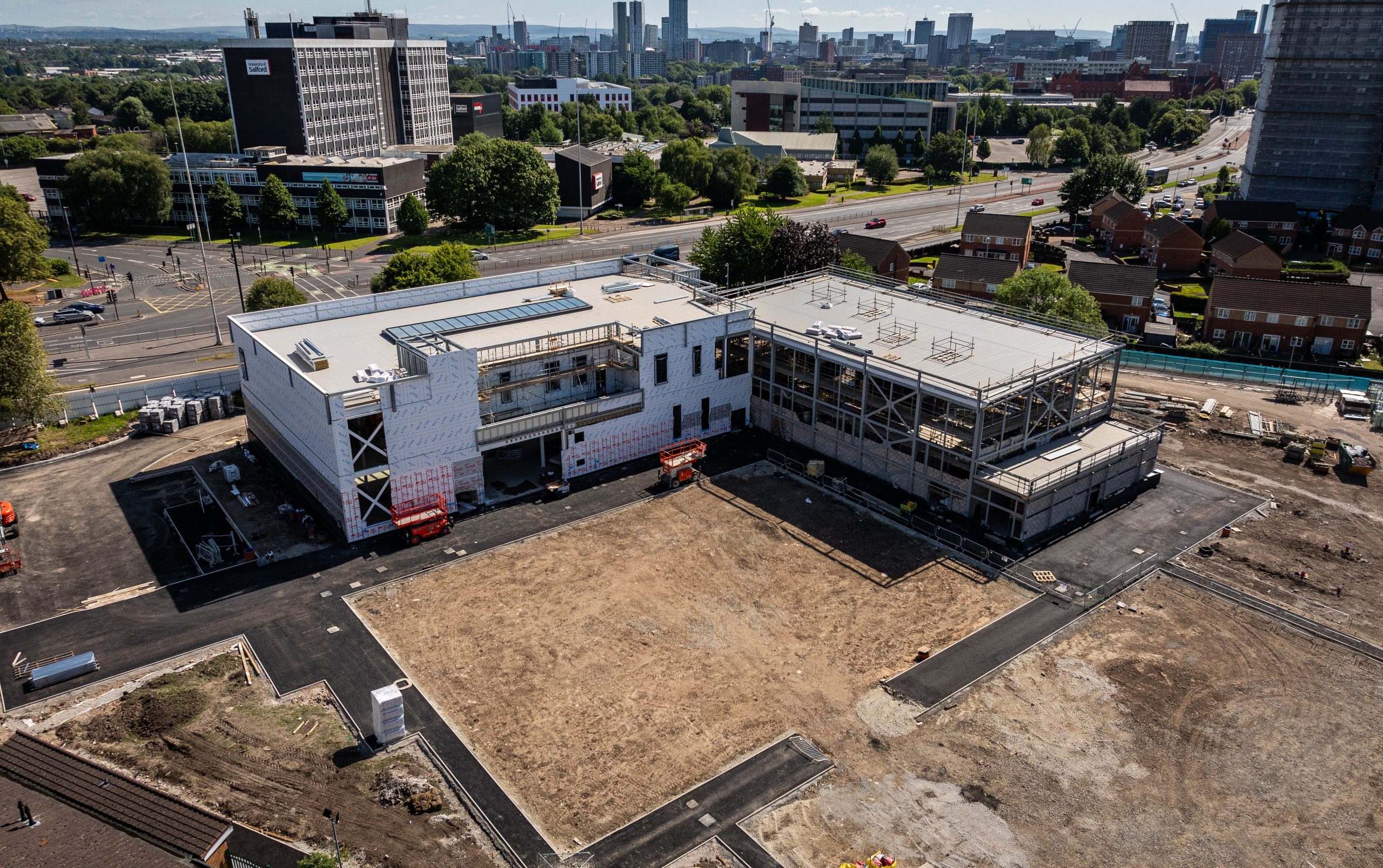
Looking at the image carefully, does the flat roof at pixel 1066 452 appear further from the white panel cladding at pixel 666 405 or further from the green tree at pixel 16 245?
the green tree at pixel 16 245

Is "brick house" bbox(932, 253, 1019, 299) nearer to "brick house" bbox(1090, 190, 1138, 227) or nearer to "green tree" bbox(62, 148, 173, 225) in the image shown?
"brick house" bbox(1090, 190, 1138, 227)

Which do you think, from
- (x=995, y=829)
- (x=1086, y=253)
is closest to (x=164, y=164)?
(x=1086, y=253)

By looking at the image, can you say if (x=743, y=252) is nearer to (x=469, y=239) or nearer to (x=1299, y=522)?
(x=1299, y=522)

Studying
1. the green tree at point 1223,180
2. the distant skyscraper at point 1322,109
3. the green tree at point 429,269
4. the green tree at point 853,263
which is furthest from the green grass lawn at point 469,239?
the green tree at point 1223,180

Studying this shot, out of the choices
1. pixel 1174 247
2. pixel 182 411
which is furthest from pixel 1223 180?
pixel 182 411

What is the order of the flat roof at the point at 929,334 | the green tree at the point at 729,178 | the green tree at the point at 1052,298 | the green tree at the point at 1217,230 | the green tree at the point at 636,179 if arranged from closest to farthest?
the flat roof at the point at 929,334 → the green tree at the point at 1052,298 → the green tree at the point at 1217,230 → the green tree at the point at 729,178 → the green tree at the point at 636,179
